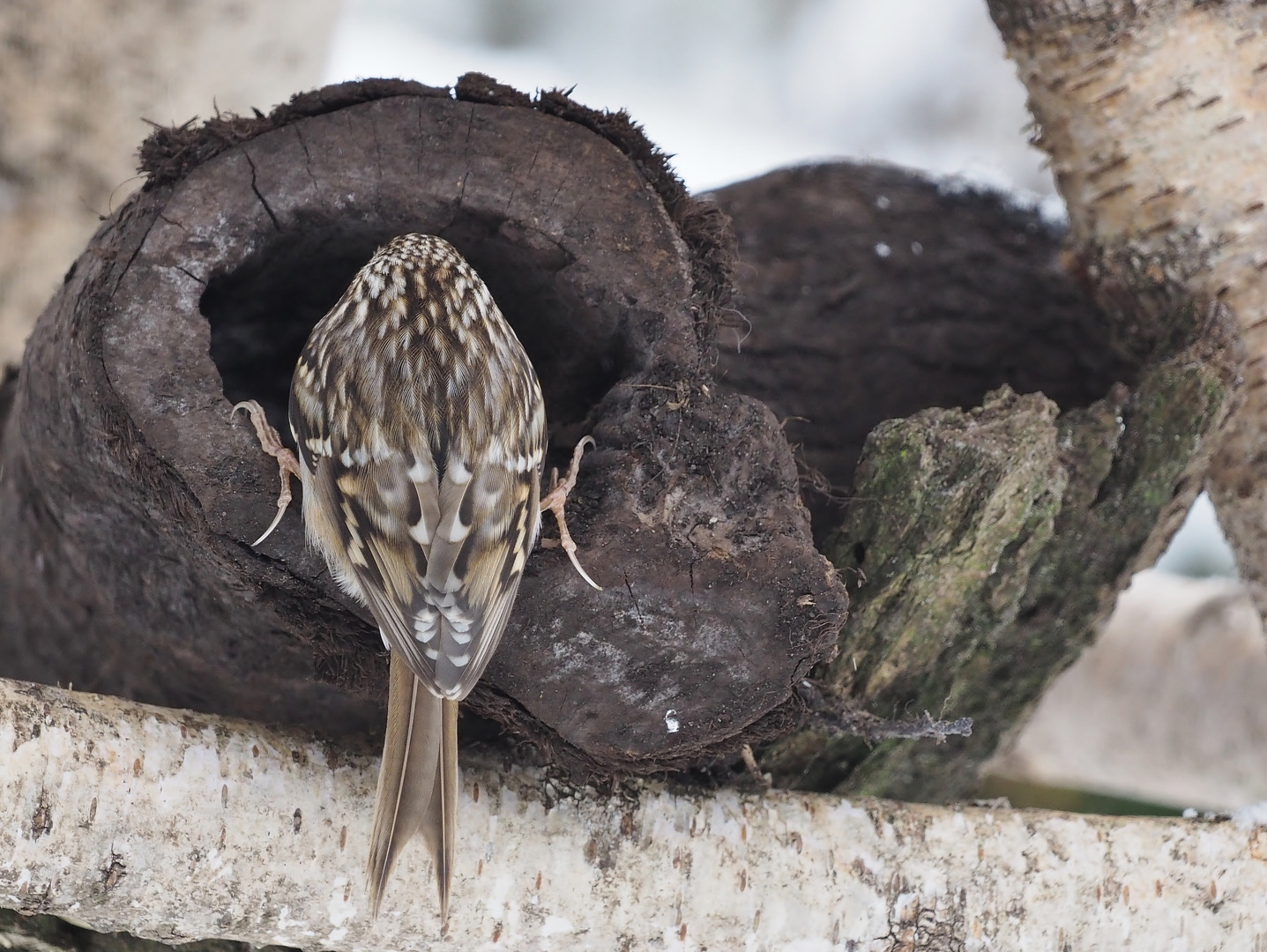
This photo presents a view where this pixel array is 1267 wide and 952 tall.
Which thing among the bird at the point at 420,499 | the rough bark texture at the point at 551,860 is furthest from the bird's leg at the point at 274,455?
the rough bark texture at the point at 551,860

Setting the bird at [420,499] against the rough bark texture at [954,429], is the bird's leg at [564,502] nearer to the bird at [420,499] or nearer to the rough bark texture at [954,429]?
the bird at [420,499]

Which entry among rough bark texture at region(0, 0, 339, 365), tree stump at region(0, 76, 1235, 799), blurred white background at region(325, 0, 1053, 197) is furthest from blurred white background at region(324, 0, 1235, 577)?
tree stump at region(0, 76, 1235, 799)

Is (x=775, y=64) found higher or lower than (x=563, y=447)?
higher

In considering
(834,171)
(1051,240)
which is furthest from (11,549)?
(1051,240)

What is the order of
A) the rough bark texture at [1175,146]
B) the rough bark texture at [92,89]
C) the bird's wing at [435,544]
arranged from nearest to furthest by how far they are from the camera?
the bird's wing at [435,544] < the rough bark texture at [1175,146] < the rough bark texture at [92,89]

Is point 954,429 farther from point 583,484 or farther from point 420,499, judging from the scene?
point 420,499

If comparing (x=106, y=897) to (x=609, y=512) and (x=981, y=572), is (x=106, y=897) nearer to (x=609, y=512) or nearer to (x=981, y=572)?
(x=609, y=512)

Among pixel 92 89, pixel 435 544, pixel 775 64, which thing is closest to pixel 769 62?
pixel 775 64

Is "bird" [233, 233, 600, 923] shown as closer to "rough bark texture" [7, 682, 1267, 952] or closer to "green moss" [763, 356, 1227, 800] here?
"rough bark texture" [7, 682, 1267, 952]
